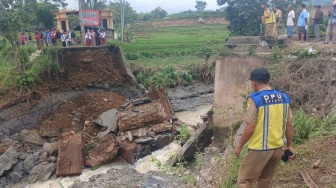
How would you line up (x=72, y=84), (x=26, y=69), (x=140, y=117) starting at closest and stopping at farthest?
1. (x=140, y=117)
2. (x=26, y=69)
3. (x=72, y=84)

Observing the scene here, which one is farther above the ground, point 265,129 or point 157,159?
point 265,129

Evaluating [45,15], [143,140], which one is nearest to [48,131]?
[143,140]

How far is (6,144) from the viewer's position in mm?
11133

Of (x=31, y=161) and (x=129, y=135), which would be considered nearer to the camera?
(x=31, y=161)

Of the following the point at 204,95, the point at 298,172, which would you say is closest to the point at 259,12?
the point at 204,95

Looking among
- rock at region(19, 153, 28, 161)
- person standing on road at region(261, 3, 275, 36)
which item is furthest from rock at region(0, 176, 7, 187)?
person standing on road at region(261, 3, 275, 36)

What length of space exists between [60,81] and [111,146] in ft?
19.8

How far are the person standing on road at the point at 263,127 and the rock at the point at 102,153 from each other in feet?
22.7

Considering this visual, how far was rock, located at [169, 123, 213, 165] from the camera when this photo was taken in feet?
28.6

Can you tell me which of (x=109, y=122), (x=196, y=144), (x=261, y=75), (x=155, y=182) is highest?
(x=261, y=75)

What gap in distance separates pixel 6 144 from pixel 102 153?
3592mm

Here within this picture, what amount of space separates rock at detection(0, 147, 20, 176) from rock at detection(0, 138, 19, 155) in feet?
2.14

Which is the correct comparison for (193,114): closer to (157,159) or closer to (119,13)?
(157,159)

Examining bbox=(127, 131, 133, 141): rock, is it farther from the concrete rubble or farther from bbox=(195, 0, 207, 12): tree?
bbox=(195, 0, 207, 12): tree
